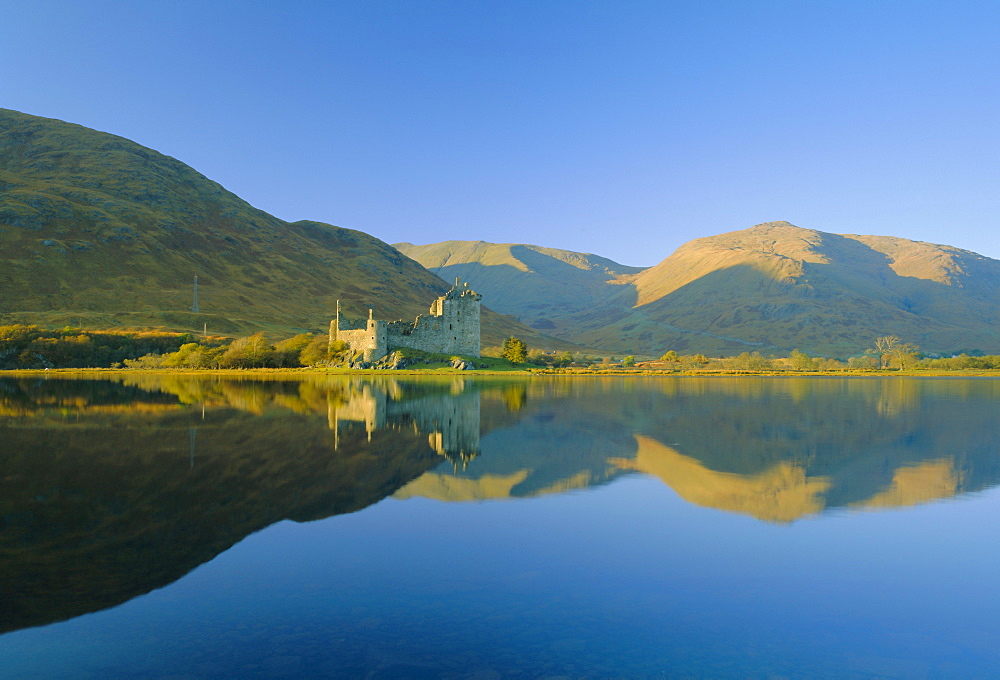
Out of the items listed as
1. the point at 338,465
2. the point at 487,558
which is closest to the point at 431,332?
the point at 338,465

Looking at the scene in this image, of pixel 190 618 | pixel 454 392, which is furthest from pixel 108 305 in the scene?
pixel 190 618

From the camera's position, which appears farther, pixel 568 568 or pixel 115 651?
pixel 568 568

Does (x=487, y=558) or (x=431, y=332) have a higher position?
(x=431, y=332)

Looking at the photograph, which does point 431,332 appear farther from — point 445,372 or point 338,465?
point 338,465

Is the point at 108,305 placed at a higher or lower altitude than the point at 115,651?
higher

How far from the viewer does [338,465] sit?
599 inches

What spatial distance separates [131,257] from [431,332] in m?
103

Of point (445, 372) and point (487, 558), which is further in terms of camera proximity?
point (445, 372)

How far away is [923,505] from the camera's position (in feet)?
40.5

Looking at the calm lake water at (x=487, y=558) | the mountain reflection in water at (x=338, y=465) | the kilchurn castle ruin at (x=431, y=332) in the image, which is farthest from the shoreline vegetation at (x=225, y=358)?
the calm lake water at (x=487, y=558)

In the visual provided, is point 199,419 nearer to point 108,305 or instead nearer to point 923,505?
point 923,505

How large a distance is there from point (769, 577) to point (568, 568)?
8.79 ft

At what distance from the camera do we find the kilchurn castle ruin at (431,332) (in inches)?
2721

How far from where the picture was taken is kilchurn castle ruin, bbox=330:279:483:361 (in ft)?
227
